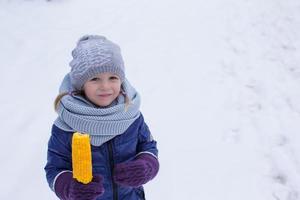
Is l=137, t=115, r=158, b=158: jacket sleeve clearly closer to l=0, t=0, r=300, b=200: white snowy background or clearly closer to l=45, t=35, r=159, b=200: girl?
l=45, t=35, r=159, b=200: girl

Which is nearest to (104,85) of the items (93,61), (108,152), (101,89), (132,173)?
(101,89)

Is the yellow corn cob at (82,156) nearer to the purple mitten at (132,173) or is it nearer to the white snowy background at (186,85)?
the purple mitten at (132,173)

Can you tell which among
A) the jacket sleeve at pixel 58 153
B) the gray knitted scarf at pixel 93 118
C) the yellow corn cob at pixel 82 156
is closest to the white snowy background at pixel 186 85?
the jacket sleeve at pixel 58 153

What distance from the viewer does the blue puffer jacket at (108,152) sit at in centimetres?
216

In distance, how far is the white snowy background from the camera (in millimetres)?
3539

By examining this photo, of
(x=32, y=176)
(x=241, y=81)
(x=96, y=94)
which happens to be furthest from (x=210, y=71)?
(x=96, y=94)

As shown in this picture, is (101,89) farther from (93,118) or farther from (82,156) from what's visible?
(82,156)

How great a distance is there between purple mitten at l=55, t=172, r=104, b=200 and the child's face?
38 centimetres

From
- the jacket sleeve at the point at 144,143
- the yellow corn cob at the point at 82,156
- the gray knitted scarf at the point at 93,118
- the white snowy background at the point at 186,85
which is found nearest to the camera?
the yellow corn cob at the point at 82,156

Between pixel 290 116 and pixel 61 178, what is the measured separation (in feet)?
9.45

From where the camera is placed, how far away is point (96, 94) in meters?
2.15

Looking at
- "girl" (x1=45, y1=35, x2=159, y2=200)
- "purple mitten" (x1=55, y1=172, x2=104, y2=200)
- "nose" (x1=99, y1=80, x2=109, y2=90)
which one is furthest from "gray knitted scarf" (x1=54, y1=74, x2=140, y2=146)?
"purple mitten" (x1=55, y1=172, x2=104, y2=200)

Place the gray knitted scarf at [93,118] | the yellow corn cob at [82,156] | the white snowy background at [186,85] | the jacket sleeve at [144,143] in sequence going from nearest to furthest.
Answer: the yellow corn cob at [82,156] < the gray knitted scarf at [93,118] < the jacket sleeve at [144,143] < the white snowy background at [186,85]

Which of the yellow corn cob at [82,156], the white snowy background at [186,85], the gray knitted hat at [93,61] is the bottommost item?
the white snowy background at [186,85]
